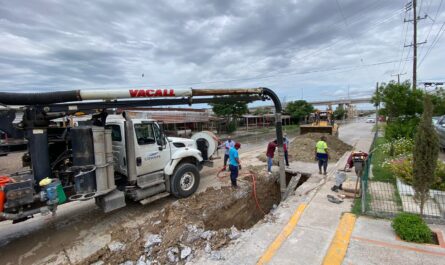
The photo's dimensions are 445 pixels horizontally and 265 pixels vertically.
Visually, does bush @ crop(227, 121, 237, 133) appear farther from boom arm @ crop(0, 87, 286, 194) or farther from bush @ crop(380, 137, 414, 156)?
boom arm @ crop(0, 87, 286, 194)

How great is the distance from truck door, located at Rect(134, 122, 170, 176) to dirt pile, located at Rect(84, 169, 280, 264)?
1263 mm

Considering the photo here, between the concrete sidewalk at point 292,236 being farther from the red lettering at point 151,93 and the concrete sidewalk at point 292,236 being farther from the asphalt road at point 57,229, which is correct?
the red lettering at point 151,93

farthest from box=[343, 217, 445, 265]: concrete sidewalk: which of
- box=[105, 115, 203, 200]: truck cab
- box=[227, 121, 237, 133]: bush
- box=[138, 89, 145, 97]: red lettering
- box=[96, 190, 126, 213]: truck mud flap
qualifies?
box=[227, 121, 237, 133]: bush

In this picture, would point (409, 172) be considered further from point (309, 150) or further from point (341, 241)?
point (309, 150)

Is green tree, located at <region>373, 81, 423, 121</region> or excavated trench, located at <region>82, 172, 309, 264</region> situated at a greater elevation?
green tree, located at <region>373, 81, 423, 121</region>

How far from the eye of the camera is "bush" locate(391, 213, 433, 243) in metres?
4.41

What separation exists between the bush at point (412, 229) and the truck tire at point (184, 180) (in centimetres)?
530

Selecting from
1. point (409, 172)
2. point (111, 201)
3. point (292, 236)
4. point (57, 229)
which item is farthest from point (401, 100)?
point (57, 229)

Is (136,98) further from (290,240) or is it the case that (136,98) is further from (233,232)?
(290,240)

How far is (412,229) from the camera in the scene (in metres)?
4.47

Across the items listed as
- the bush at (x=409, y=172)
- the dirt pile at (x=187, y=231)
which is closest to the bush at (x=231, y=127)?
the dirt pile at (x=187, y=231)

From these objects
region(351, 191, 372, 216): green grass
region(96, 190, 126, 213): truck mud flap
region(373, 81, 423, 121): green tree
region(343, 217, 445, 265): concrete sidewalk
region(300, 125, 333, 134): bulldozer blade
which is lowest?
region(343, 217, 445, 265): concrete sidewalk

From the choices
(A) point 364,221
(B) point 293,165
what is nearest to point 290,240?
(A) point 364,221

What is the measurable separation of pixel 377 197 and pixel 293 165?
518 centimetres
